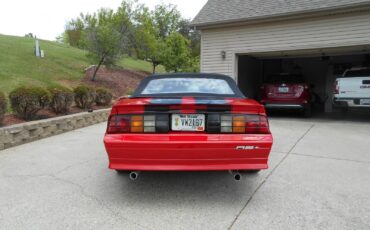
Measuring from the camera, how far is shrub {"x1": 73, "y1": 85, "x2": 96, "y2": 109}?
29.8 feet

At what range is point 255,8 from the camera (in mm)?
10594

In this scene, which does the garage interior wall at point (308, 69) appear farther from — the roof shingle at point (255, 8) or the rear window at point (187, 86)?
the rear window at point (187, 86)

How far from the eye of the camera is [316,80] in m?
A: 15.1

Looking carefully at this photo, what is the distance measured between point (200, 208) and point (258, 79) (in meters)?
12.2

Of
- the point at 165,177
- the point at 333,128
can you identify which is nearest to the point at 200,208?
the point at 165,177

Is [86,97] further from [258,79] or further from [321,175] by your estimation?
[258,79]

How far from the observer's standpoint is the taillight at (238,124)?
3.12 meters

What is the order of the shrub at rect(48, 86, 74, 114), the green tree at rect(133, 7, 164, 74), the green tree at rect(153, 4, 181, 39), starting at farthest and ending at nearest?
the green tree at rect(153, 4, 181, 39), the green tree at rect(133, 7, 164, 74), the shrub at rect(48, 86, 74, 114)

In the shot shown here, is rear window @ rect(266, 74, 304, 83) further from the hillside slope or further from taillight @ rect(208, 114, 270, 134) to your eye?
the hillside slope

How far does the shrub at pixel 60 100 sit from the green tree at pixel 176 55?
15600mm

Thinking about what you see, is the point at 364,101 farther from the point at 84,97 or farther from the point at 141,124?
the point at 84,97

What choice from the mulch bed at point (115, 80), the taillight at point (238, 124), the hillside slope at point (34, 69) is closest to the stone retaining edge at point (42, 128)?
the mulch bed at point (115, 80)

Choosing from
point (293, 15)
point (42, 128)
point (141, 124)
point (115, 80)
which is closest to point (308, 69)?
point (293, 15)

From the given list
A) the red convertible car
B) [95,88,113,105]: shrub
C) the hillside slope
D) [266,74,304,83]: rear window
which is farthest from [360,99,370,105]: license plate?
the hillside slope
